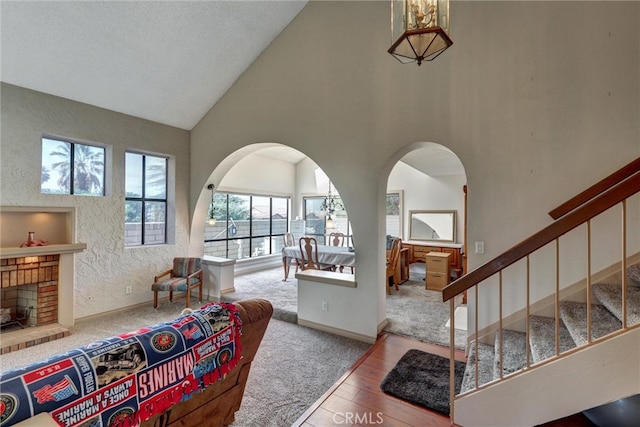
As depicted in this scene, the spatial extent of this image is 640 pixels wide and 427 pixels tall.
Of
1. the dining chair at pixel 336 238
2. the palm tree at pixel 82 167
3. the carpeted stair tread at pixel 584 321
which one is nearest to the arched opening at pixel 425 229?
the dining chair at pixel 336 238

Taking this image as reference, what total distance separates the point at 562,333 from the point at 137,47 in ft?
17.1

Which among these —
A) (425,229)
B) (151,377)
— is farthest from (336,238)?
(151,377)

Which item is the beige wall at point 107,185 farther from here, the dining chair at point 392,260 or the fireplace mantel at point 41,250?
the dining chair at point 392,260

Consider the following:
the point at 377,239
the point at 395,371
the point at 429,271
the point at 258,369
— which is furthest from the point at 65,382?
the point at 429,271

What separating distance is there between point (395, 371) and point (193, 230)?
401 centimetres

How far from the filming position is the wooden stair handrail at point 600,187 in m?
2.13

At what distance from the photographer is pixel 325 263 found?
17.7 ft

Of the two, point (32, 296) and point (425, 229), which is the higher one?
point (425, 229)

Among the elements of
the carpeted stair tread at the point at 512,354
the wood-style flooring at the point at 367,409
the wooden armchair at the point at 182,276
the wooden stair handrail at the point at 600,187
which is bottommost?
the wood-style flooring at the point at 367,409

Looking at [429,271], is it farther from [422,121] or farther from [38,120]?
[38,120]

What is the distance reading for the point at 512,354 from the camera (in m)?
2.22

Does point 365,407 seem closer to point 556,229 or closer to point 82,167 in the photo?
point 556,229

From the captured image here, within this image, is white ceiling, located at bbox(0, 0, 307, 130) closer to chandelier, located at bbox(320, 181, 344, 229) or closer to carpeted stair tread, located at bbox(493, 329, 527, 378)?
chandelier, located at bbox(320, 181, 344, 229)

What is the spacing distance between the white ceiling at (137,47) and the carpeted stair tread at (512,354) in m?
4.48
